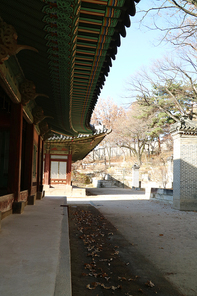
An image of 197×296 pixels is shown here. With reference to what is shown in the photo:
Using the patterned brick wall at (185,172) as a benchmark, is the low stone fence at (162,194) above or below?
below

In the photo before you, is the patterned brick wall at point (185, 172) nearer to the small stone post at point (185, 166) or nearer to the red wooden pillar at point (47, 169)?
the small stone post at point (185, 166)

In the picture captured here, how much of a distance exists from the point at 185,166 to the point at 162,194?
158 inches

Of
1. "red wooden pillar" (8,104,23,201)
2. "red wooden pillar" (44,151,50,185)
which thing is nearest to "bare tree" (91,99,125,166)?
"red wooden pillar" (44,151,50,185)

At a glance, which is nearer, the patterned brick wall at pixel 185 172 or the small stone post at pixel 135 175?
the patterned brick wall at pixel 185 172

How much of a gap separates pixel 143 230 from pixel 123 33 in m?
6.24

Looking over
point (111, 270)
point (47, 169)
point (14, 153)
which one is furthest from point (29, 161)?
point (47, 169)

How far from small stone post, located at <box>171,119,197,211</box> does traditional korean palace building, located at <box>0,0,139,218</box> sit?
6.91m

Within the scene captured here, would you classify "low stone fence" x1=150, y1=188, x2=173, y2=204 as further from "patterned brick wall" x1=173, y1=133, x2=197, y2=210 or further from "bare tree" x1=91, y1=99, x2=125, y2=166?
"bare tree" x1=91, y1=99, x2=125, y2=166

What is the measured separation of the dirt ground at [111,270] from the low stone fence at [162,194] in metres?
9.06

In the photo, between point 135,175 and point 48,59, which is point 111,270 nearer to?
point 48,59

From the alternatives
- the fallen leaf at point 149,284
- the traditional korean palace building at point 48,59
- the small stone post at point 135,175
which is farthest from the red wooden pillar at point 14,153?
the small stone post at point 135,175

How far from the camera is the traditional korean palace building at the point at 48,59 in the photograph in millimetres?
3012

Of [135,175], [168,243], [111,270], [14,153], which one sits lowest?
[168,243]

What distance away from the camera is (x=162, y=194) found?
645 inches
